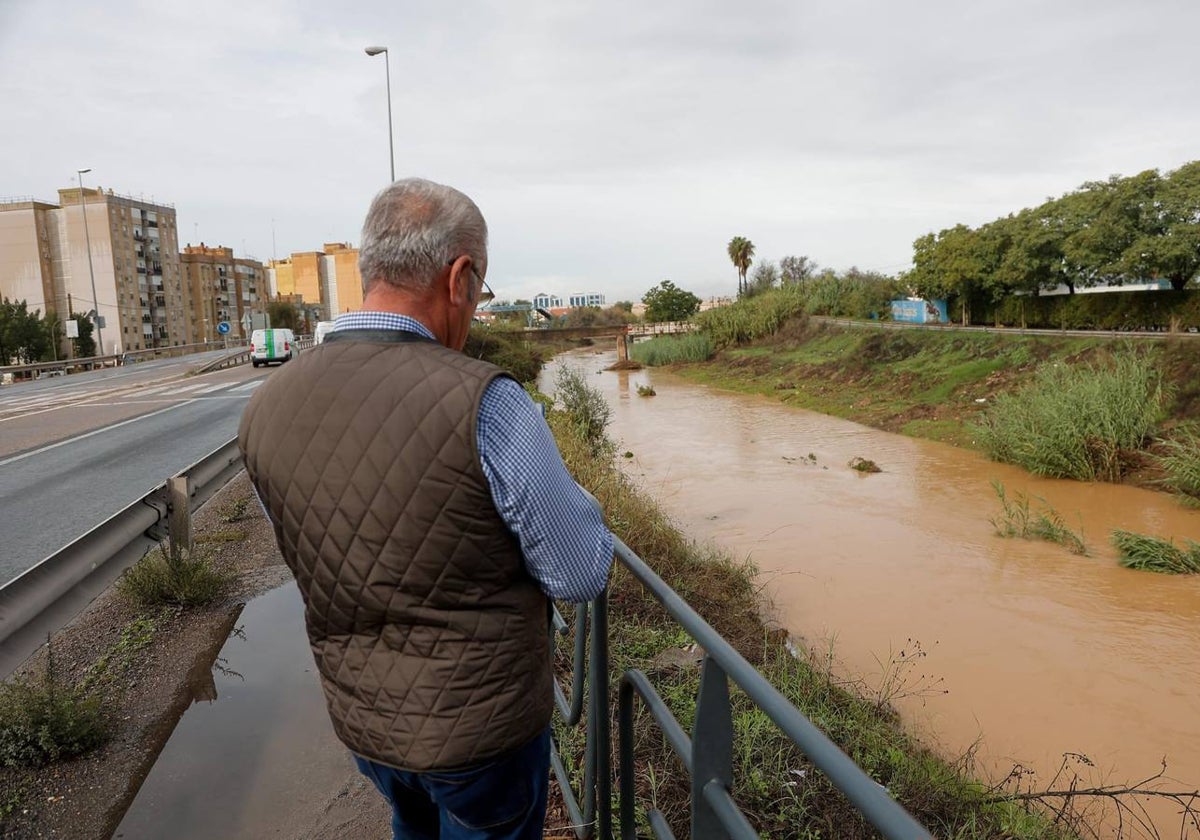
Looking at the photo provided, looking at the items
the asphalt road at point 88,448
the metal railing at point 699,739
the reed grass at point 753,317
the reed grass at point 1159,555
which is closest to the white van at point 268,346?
the asphalt road at point 88,448

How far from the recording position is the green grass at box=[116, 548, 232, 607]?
5.17 metres

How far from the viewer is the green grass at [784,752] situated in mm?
3268

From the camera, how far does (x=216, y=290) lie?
96812mm

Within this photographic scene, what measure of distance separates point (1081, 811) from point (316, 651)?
4.49 meters

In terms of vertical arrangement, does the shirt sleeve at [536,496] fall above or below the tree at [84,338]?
above

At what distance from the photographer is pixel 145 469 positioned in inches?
379

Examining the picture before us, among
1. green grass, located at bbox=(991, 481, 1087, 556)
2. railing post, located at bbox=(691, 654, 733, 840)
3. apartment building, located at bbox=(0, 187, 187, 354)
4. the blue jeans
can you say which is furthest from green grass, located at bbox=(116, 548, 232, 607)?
apartment building, located at bbox=(0, 187, 187, 354)

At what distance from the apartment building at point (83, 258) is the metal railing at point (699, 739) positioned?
80.4 m

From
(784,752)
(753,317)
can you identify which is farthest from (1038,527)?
(753,317)

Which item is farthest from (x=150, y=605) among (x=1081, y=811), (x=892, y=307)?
(x=892, y=307)

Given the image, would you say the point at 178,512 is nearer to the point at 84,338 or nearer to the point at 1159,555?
the point at 1159,555

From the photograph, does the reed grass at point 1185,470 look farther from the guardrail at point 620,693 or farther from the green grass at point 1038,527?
the guardrail at point 620,693

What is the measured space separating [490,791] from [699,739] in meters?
0.45

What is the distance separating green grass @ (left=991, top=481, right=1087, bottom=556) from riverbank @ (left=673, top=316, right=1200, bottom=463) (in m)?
3.29
